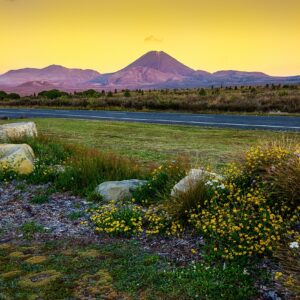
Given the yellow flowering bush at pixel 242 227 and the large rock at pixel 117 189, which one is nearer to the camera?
the yellow flowering bush at pixel 242 227

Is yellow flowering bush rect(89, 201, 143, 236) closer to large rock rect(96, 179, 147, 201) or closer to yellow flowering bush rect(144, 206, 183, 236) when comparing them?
yellow flowering bush rect(144, 206, 183, 236)

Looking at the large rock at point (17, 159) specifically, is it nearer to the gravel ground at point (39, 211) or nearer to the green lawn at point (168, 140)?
the gravel ground at point (39, 211)

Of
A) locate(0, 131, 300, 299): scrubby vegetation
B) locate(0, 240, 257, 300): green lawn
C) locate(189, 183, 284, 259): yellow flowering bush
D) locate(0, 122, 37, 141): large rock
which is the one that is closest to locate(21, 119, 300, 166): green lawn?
locate(0, 122, 37, 141): large rock

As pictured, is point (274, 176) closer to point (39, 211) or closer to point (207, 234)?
point (207, 234)

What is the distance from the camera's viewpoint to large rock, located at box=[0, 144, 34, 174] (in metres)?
9.88

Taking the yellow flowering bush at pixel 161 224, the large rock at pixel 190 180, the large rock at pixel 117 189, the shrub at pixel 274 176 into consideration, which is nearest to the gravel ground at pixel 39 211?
the large rock at pixel 117 189

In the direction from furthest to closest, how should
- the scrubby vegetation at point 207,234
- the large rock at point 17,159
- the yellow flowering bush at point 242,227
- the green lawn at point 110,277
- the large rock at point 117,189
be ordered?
1. the large rock at point 17,159
2. the large rock at point 117,189
3. the yellow flowering bush at point 242,227
4. the scrubby vegetation at point 207,234
5. the green lawn at point 110,277

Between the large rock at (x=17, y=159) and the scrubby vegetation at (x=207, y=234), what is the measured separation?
2.22 meters

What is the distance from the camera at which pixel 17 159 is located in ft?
32.9

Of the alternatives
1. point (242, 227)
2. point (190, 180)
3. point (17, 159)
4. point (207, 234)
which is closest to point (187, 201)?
point (190, 180)

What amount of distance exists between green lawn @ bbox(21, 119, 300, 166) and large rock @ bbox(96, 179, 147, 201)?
240 cm

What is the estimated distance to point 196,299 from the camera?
4.16 meters

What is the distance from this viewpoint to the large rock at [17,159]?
9883 mm

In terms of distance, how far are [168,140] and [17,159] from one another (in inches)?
281
